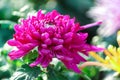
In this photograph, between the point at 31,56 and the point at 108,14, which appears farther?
the point at 108,14

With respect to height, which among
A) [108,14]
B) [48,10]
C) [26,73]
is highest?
[48,10]

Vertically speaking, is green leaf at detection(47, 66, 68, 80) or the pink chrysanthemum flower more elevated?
the pink chrysanthemum flower

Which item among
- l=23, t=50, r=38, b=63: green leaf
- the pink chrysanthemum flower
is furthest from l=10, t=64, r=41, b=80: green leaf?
the pink chrysanthemum flower

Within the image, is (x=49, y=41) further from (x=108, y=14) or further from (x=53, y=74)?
(x=108, y=14)

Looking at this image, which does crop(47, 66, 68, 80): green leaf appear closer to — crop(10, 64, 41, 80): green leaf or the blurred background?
crop(10, 64, 41, 80): green leaf

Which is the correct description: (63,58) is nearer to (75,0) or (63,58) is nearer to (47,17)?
(47,17)

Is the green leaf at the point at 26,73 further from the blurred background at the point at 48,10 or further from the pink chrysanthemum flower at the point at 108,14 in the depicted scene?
the pink chrysanthemum flower at the point at 108,14

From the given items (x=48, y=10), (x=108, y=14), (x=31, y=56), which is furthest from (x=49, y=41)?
(x=48, y=10)
